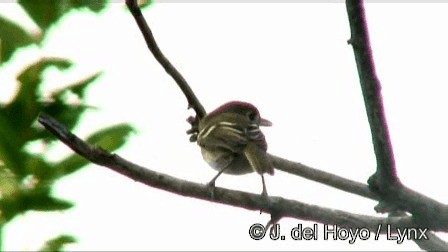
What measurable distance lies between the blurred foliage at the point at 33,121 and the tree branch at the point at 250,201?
0.36 meters

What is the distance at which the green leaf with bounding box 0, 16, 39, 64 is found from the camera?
1.61 m

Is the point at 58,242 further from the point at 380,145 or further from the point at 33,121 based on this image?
the point at 380,145

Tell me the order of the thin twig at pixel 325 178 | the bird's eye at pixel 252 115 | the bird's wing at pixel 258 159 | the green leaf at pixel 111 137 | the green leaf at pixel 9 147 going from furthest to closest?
the bird's eye at pixel 252 115, the bird's wing at pixel 258 159, the thin twig at pixel 325 178, the green leaf at pixel 111 137, the green leaf at pixel 9 147

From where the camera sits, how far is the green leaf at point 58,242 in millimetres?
1517

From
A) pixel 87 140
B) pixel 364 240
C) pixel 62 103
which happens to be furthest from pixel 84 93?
pixel 364 240

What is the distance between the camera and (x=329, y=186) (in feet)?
9.15

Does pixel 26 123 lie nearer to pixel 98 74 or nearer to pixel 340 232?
pixel 98 74

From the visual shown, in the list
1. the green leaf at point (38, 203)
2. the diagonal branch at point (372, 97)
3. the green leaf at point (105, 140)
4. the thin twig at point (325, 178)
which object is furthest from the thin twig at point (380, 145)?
the green leaf at point (38, 203)

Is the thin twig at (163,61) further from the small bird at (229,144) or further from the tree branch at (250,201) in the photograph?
the tree branch at (250,201)

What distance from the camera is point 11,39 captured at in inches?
63.8

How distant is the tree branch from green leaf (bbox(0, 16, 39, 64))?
1.51 ft

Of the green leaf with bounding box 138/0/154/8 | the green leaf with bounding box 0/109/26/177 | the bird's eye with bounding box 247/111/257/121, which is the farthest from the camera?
the bird's eye with bounding box 247/111/257/121

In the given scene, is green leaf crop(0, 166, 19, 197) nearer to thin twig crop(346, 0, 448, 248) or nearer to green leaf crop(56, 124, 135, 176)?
green leaf crop(56, 124, 135, 176)

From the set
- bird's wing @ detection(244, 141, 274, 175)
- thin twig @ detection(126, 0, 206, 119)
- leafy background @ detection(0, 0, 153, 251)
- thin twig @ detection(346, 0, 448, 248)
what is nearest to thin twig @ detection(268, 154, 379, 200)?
bird's wing @ detection(244, 141, 274, 175)
